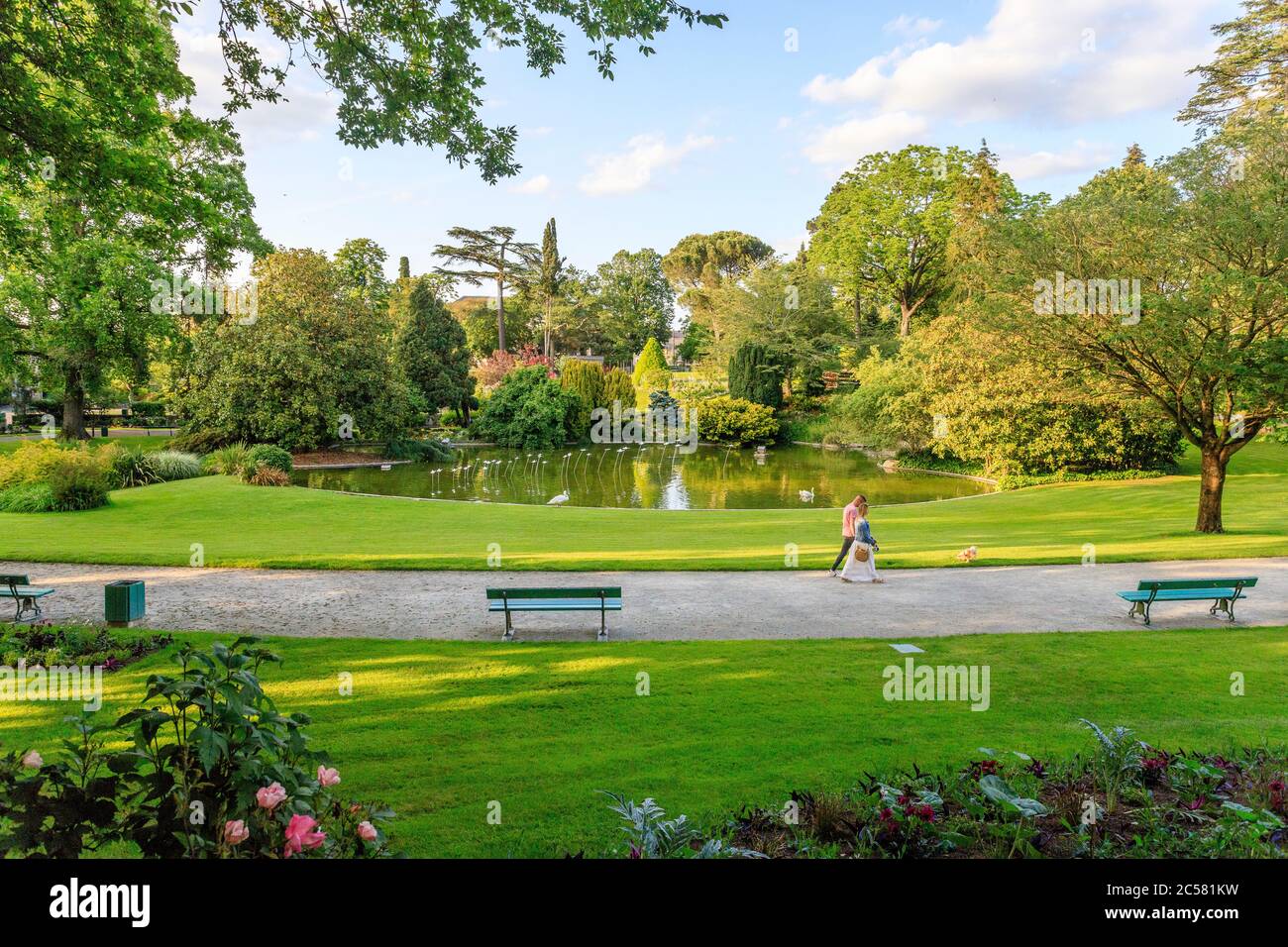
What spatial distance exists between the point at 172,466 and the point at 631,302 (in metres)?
62.3

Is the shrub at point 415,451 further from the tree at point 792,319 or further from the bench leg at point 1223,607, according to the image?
the bench leg at point 1223,607

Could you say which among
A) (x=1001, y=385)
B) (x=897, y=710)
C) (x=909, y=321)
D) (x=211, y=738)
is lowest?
(x=897, y=710)

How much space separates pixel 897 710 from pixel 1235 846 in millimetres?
3114

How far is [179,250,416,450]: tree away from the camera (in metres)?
37.2

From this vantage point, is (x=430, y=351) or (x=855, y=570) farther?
(x=430, y=351)

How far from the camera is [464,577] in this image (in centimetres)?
1427

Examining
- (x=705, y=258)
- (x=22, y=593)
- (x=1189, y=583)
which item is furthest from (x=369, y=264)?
(x=1189, y=583)

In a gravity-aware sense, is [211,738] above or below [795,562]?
above

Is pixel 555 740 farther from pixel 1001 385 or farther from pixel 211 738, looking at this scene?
pixel 1001 385

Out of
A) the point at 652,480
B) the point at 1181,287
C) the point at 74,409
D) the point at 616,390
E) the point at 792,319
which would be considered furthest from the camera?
the point at 792,319

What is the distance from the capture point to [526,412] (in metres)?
47.7

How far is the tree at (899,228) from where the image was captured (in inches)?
1946

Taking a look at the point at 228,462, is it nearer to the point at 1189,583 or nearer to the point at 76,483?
the point at 76,483
